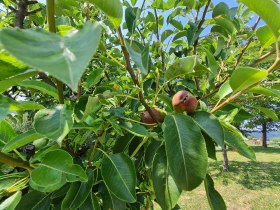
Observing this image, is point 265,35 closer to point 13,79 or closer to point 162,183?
point 162,183

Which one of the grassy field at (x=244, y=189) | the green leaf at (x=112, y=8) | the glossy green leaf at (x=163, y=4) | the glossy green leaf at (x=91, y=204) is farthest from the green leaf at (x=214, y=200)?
the grassy field at (x=244, y=189)

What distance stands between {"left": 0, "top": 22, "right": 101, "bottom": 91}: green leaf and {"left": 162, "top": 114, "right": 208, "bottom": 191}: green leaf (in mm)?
446

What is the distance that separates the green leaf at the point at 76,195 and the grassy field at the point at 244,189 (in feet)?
21.8

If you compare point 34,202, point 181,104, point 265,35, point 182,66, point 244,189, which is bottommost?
point 244,189

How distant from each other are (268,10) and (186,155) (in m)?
0.37

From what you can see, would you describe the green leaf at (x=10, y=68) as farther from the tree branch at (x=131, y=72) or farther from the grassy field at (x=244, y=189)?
the grassy field at (x=244, y=189)

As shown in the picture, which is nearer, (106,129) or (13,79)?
(13,79)

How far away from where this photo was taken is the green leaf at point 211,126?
2.40ft

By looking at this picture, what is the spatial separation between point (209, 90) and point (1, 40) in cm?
99

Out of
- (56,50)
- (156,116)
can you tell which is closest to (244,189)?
(156,116)

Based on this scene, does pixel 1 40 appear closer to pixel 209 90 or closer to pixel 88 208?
pixel 88 208

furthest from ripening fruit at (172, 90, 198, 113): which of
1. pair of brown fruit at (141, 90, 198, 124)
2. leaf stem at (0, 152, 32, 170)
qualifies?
leaf stem at (0, 152, 32, 170)

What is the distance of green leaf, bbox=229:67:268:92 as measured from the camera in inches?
26.7

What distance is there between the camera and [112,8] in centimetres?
63
